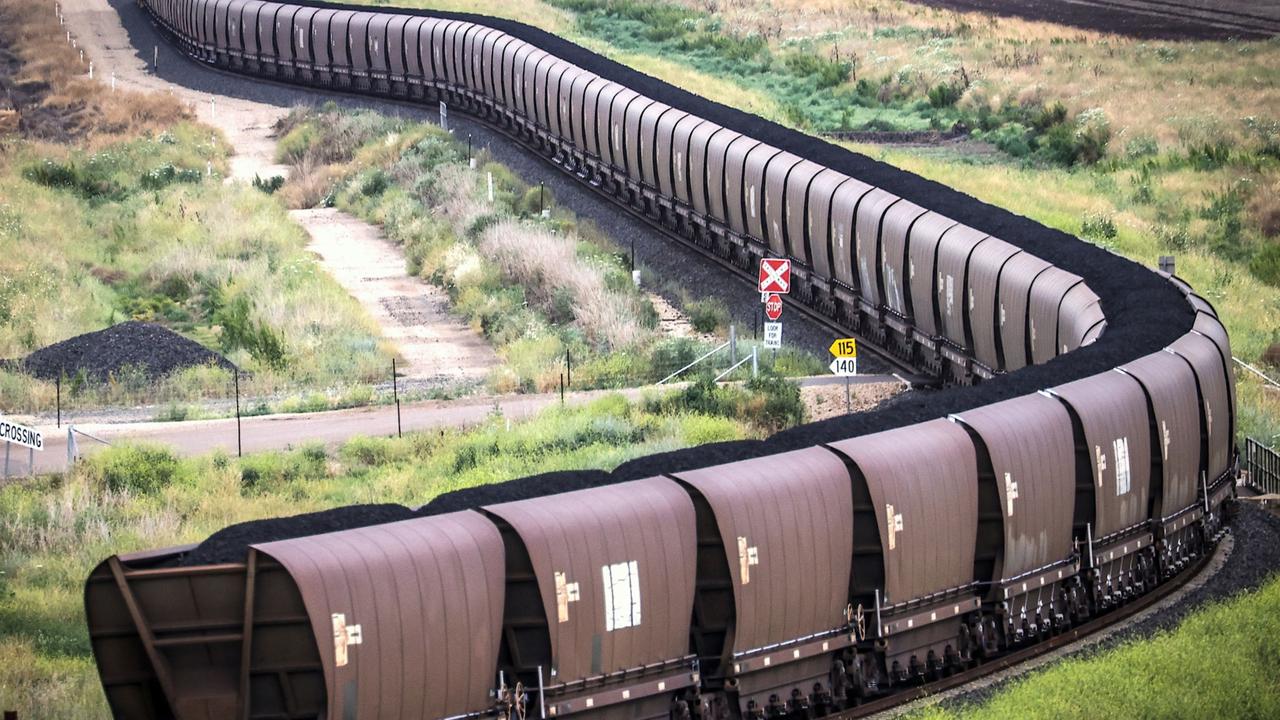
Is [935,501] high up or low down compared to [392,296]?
up

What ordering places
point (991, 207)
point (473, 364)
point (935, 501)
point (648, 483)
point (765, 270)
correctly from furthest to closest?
point (473, 364)
point (991, 207)
point (765, 270)
point (935, 501)
point (648, 483)

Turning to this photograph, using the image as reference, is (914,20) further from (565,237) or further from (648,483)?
(648,483)

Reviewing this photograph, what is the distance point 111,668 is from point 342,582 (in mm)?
1767

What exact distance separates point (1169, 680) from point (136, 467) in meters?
15.5

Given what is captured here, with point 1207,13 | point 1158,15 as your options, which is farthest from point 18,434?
point 1158,15

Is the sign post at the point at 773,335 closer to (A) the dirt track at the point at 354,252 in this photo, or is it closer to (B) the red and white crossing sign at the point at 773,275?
(B) the red and white crossing sign at the point at 773,275

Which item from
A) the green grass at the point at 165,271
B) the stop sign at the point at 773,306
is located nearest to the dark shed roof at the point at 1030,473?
the stop sign at the point at 773,306

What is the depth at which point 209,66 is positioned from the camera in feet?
228

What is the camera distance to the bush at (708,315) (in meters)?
35.3

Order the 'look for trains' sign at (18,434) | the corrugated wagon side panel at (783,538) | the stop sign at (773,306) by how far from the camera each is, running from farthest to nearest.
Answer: the stop sign at (773,306)
the 'look for trains' sign at (18,434)
the corrugated wagon side panel at (783,538)

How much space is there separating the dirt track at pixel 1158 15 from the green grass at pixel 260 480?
45512 mm

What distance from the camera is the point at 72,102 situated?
6406 cm

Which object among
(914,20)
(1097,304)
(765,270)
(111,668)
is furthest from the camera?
(914,20)

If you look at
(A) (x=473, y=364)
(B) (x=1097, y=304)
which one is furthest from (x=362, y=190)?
(B) (x=1097, y=304)
